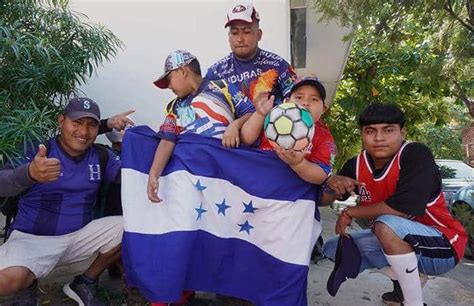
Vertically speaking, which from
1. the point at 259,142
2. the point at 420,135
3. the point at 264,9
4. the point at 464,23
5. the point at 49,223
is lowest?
the point at 420,135

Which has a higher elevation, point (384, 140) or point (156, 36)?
point (156, 36)

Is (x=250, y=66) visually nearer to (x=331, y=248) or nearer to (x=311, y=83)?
(x=311, y=83)

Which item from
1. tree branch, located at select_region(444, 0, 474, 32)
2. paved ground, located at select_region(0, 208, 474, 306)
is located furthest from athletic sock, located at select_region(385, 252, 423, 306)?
tree branch, located at select_region(444, 0, 474, 32)

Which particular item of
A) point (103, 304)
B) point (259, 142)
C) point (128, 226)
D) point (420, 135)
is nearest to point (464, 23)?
point (259, 142)

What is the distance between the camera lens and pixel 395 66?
924 cm

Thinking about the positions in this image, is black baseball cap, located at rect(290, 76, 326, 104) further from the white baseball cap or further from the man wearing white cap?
the white baseball cap

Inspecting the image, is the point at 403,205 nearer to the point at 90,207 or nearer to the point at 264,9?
the point at 90,207

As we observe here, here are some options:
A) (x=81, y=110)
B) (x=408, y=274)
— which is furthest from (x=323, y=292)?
(x=81, y=110)

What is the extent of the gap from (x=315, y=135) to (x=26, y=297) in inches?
77.5

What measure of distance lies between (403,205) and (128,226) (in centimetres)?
→ 157

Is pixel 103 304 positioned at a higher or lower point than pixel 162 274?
lower

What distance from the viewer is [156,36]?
5062 mm

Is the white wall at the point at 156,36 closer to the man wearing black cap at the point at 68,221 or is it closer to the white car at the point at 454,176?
the man wearing black cap at the point at 68,221

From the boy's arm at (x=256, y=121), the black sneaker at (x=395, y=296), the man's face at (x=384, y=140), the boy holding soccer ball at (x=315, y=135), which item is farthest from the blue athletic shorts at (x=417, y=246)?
the boy's arm at (x=256, y=121)
